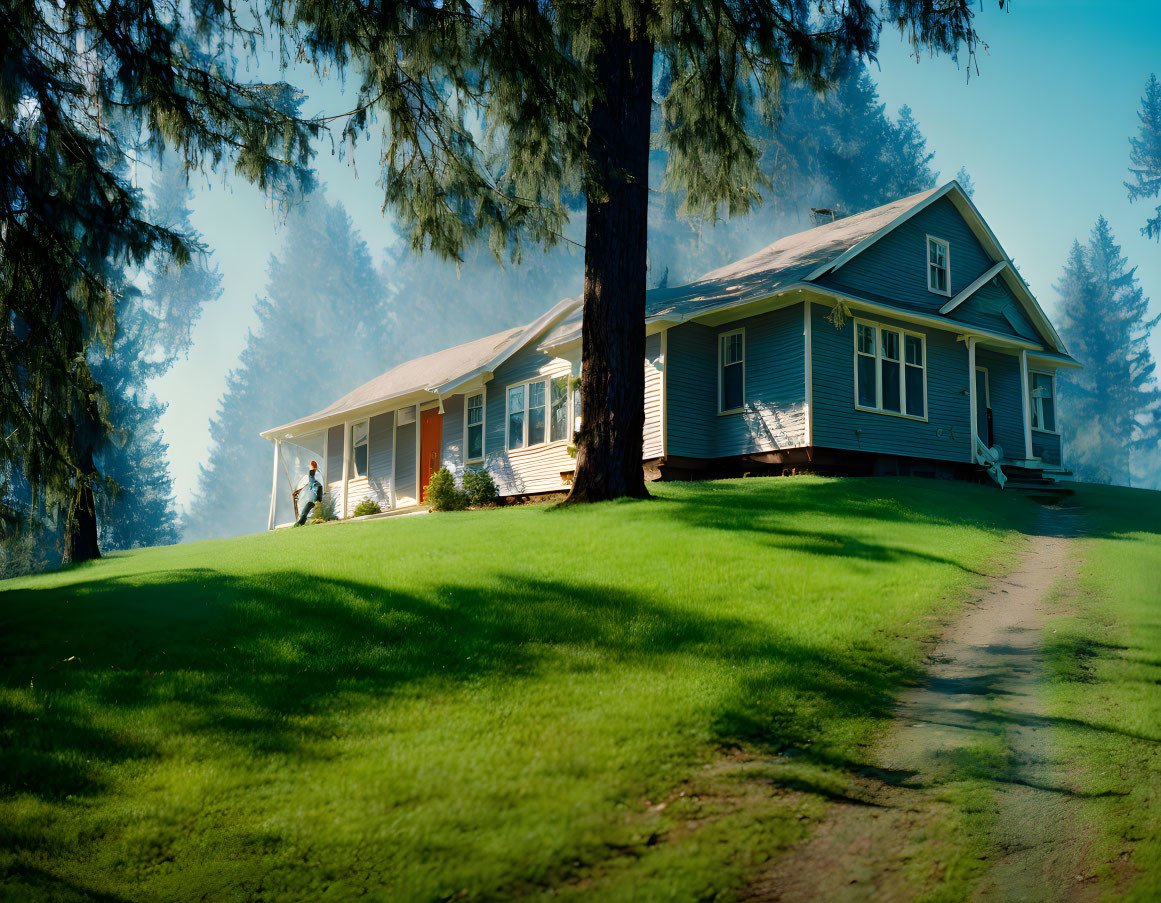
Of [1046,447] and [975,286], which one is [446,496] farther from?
[1046,447]

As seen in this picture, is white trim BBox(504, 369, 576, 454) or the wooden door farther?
the wooden door

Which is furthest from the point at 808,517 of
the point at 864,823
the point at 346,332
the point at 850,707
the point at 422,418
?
the point at 346,332

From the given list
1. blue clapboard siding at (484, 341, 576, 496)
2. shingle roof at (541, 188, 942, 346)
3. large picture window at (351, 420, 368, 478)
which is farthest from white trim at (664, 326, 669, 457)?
large picture window at (351, 420, 368, 478)

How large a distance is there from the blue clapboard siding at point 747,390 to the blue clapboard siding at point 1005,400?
23.5 feet

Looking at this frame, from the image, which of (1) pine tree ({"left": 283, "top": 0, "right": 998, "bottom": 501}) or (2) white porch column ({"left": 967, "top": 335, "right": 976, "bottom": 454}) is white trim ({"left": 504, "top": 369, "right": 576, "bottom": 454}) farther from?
(2) white porch column ({"left": 967, "top": 335, "right": 976, "bottom": 454})

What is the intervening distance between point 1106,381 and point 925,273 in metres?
53.9

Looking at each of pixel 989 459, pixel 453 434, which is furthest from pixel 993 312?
pixel 453 434

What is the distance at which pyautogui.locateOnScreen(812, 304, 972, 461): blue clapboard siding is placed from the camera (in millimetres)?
18016

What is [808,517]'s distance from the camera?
12.7 meters

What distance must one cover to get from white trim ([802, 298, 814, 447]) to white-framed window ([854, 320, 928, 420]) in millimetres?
1378

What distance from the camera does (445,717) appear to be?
5688mm

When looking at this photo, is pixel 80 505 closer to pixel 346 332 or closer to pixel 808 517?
pixel 808 517

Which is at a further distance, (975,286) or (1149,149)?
(1149,149)

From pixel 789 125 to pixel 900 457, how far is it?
47979 mm
